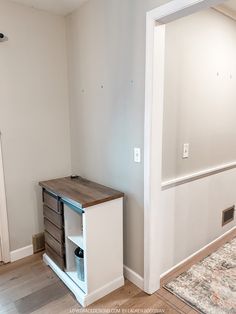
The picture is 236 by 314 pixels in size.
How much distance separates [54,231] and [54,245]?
139 mm

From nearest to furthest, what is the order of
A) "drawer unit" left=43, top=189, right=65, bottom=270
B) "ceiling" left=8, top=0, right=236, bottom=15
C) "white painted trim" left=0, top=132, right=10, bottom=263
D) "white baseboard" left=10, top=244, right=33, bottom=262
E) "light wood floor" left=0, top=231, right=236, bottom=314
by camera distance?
"light wood floor" left=0, top=231, right=236, bottom=314 → "drawer unit" left=43, top=189, right=65, bottom=270 → "ceiling" left=8, top=0, right=236, bottom=15 → "white painted trim" left=0, top=132, right=10, bottom=263 → "white baseboard" left=10, top=244, right=33, bottom=262

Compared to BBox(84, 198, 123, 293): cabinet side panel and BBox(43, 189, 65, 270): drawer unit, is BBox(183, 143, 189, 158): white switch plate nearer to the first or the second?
BBox(84, 198, 123, 293): cabinet side panel

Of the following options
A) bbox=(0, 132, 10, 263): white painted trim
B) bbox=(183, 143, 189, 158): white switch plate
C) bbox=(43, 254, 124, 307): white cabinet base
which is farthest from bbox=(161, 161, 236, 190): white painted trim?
bbox=(0, 132, 10, 263): white painted trim

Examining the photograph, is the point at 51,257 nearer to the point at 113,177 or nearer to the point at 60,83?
the point at 113,177

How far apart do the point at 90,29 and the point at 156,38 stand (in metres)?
0.84

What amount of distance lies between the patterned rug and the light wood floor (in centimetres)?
7

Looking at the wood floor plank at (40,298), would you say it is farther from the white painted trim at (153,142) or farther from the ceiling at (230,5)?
the ceiling at (230,5)

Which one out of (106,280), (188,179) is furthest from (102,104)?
(106,280)

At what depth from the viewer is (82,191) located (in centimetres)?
206

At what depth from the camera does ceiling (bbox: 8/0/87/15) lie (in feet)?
7.17

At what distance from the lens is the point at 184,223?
7.51 ft

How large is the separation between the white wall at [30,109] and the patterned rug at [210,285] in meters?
1.55

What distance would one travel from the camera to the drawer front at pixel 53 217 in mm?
2084

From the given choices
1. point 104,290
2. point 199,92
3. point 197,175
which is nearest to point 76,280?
point 104,290
